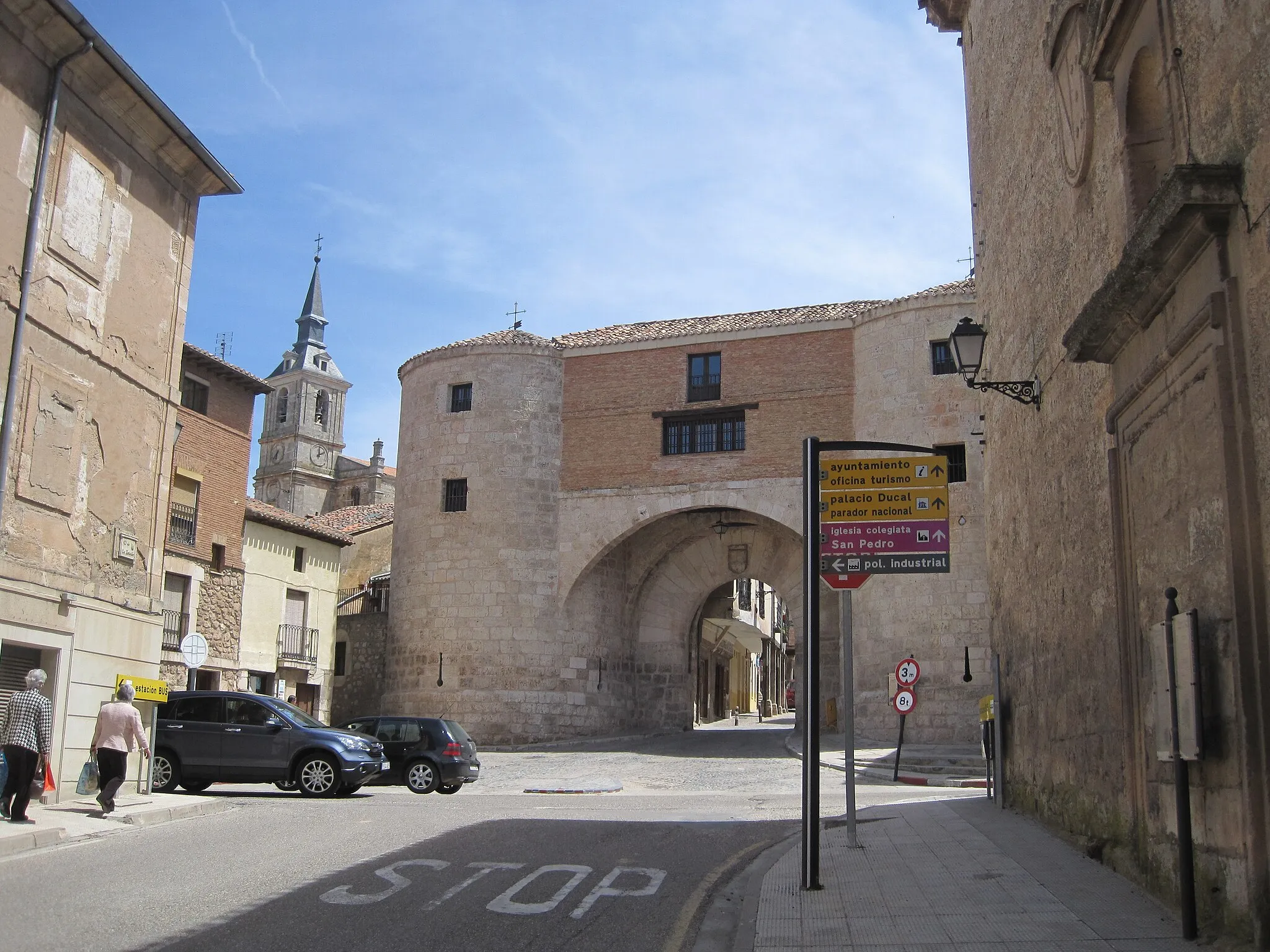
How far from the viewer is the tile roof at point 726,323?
2977 cm

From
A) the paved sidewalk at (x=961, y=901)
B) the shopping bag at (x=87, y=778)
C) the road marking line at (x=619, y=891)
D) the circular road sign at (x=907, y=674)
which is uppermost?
the circular road sign at (x=907, y=674)

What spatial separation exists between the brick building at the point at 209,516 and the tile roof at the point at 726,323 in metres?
8.89

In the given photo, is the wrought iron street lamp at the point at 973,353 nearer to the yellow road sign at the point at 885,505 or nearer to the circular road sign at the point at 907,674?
the yellow road sign at the point at 885,505

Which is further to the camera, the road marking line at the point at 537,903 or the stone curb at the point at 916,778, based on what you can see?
the stone curb at the point at 916,778

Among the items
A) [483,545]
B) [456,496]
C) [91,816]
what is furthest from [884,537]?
[456,496]

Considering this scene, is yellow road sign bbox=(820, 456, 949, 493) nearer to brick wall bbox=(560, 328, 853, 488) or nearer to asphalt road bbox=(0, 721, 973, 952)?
asphalt road bbox=(0, 721, 973, 952)

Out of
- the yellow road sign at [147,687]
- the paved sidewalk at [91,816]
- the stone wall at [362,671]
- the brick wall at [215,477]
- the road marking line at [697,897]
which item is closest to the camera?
the road marking line at [697,897]

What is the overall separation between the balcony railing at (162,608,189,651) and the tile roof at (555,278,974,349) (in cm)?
1190

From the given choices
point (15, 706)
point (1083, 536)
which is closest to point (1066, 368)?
point (1083, 536)

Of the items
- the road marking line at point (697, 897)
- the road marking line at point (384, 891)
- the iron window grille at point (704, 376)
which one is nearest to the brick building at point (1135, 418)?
the road marking line at point (697, 897)

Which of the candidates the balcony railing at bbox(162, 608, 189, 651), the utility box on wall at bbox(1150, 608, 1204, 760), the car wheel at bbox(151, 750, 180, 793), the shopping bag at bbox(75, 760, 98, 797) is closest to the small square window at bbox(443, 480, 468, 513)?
the balcony railing at bbox(162, 608, 189, 651)

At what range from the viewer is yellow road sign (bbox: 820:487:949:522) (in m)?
8.65

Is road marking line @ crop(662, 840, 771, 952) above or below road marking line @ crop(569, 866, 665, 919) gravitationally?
below

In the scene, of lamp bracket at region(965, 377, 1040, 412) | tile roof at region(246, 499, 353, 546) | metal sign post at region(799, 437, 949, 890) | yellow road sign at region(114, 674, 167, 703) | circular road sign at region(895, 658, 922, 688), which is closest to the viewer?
metal sign post at region(799, 437, 949, 890)
